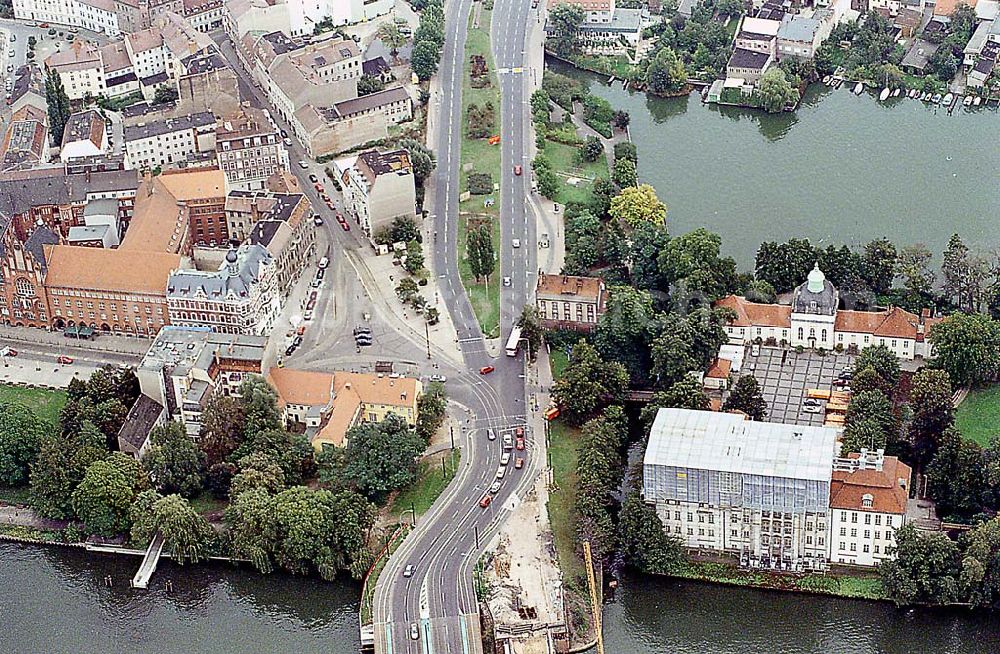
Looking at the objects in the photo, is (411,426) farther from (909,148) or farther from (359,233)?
(909,148)

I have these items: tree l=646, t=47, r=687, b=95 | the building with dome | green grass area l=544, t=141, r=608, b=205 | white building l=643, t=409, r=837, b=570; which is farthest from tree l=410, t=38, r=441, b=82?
white building l=643, t=409, r=837, b=570

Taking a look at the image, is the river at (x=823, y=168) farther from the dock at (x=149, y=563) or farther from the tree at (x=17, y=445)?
the tree at (x=17, y=445)

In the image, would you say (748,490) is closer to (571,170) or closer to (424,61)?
(571,170)

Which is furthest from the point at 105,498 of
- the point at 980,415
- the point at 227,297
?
the point at 980,415

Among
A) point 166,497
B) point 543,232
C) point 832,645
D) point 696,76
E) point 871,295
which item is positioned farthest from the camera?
point 696,76

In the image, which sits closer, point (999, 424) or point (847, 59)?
point (999, 424)

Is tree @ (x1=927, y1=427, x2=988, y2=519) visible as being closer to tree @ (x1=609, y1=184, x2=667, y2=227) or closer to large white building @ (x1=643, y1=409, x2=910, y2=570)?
large white building @ (x1=643, y1=409, x2=910, y2=570)

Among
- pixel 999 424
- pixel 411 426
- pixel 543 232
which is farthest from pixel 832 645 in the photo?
pixel 543 232

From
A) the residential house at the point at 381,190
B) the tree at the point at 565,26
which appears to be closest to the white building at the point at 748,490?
the residential house at the point at 381,190
